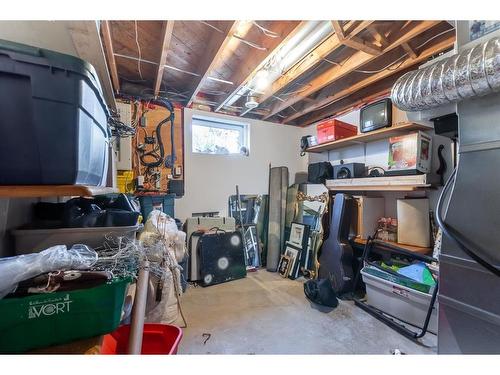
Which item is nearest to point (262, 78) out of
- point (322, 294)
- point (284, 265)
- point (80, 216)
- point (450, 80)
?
point (450, 80)

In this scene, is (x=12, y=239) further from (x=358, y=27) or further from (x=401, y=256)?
(x=401, y=256)

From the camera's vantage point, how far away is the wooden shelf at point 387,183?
7.25 ft

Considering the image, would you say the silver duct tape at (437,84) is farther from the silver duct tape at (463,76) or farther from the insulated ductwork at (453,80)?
the silver duct tape at (463,76)

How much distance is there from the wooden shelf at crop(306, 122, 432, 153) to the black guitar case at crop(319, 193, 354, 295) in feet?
2.42

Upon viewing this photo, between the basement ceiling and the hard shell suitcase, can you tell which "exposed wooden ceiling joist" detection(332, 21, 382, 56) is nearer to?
the basement ceiling

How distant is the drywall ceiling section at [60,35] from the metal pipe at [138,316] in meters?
1.05

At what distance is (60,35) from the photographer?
103 centimetres

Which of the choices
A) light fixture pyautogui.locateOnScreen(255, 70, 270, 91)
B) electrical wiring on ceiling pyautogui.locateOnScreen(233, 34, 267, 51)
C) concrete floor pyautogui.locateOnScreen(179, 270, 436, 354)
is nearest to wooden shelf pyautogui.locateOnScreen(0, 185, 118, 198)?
concrete floor pyautogui.locateOnScreen(179, 270, 436, 354)

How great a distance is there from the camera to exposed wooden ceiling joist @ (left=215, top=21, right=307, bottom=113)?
171 cm

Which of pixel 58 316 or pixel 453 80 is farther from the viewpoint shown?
pixel 453 80

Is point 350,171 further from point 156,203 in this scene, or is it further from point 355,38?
point 156,203

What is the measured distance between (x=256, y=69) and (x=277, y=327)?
2410 millimetres

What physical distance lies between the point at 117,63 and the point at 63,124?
2.27 meters
